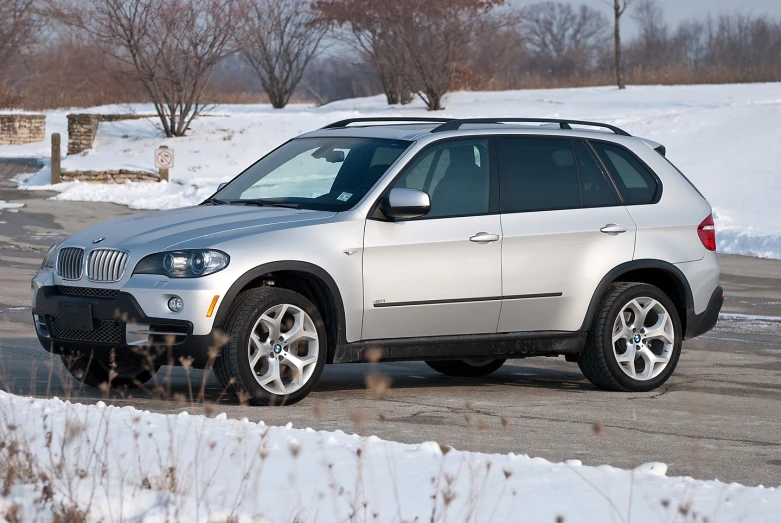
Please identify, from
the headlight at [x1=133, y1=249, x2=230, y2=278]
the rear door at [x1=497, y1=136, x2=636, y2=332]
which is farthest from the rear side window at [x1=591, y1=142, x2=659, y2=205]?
the headlight at [x1=133, y1=249, x2=230, y2=278]

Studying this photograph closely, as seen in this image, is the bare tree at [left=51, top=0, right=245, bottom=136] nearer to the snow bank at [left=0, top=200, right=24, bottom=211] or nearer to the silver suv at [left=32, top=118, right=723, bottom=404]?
the snow bank at [left=0, top=200, right=24, bottom=211]

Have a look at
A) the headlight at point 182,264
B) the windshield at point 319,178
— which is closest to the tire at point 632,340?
the windshield at point 319,178

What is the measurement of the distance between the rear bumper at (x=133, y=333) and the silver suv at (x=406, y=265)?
0.5 inches

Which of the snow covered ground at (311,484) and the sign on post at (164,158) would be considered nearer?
the snow covered ground at (311,484)

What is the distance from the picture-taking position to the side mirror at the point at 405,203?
25.6 ft

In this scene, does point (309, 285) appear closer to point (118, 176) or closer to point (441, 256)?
point (441, 256)

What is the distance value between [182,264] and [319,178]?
156cm

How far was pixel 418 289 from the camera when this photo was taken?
8023 millimetres

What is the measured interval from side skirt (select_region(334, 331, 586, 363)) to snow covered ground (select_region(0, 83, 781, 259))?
43.2ft

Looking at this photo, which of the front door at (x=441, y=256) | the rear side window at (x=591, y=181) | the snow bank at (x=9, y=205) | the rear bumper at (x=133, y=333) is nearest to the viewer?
the rear bumper at (x=133, y=333)

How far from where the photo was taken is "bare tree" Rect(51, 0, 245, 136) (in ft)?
116

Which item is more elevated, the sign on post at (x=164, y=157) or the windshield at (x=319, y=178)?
the sign on post at (x=164, y=157)

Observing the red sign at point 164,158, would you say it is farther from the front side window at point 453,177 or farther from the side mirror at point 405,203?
the side mirror at point 405,203

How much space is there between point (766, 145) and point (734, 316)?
18.3 metres
